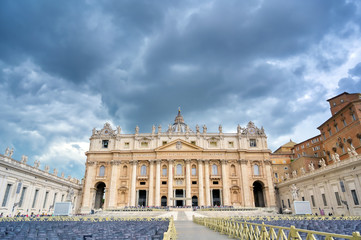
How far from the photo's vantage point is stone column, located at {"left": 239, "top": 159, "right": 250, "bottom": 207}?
2199 inches

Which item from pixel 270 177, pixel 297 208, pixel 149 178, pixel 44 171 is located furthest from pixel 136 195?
pixel 297 208

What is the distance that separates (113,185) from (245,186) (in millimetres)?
33495

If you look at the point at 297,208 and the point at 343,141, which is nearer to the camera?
the point at 297,208

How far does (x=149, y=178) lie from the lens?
58125 millimetres

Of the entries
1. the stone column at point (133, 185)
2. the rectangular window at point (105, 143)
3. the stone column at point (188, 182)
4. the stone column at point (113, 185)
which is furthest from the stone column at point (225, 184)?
the rectangular window at point (105, 143)

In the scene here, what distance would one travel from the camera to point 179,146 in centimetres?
6031

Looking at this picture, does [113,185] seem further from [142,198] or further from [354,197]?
[354,197]

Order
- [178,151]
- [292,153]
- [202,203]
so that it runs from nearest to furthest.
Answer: [202,203]
[178,151]
[292,153]

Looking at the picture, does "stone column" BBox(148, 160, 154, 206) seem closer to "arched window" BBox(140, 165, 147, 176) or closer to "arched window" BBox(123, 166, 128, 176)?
"arched window" BBox(140, 165, 147, 176)

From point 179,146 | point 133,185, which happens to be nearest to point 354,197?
point 179,146

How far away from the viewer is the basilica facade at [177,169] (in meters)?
56.7

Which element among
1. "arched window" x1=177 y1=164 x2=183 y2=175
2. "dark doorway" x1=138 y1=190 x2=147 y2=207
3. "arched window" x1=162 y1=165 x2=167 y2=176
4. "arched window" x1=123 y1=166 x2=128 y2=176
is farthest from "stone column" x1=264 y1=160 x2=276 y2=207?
"arched window" x1=123 y1=166 x2=128 y2=176

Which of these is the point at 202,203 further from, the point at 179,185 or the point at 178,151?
the point at 178,151

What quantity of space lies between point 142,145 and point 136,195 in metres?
13.1
